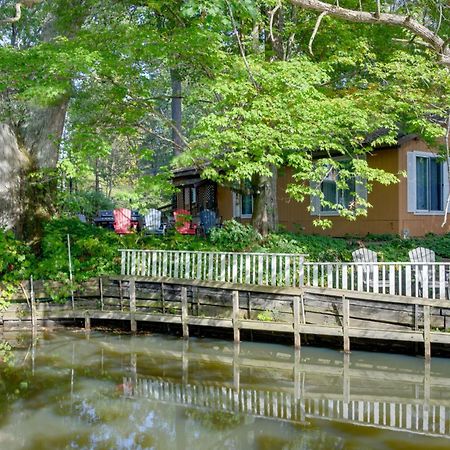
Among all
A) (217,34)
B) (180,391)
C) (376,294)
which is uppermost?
(217,34)

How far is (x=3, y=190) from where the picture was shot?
14188mm

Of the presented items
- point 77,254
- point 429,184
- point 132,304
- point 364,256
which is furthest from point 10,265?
point 429,184

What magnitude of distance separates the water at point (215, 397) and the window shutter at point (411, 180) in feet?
23.1

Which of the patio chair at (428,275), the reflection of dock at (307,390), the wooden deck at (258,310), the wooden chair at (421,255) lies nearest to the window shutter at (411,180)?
the wooden chair at (421,255)

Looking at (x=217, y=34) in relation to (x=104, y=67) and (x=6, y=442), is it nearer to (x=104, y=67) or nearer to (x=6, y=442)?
(x=104, y=67)

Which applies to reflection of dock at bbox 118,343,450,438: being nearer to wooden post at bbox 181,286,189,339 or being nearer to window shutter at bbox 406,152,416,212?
wooden post at bbox 181,286,189,339

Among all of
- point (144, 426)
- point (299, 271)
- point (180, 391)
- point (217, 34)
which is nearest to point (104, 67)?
point (217, 34)

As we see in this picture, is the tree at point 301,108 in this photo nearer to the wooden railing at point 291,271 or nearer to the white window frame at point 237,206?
the wooden railing at point 291,271

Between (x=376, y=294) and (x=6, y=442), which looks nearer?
(x=6, y=442)

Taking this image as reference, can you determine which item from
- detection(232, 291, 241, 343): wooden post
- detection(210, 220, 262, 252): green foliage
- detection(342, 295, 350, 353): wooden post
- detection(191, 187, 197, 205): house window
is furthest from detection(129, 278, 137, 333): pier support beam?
detection(191, 187, 197, 205): house window

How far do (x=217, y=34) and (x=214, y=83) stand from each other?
110 centimetres

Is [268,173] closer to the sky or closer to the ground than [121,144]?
closer to the ground

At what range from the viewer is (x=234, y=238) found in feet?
44.0

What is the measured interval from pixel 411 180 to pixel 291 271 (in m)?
6.42
